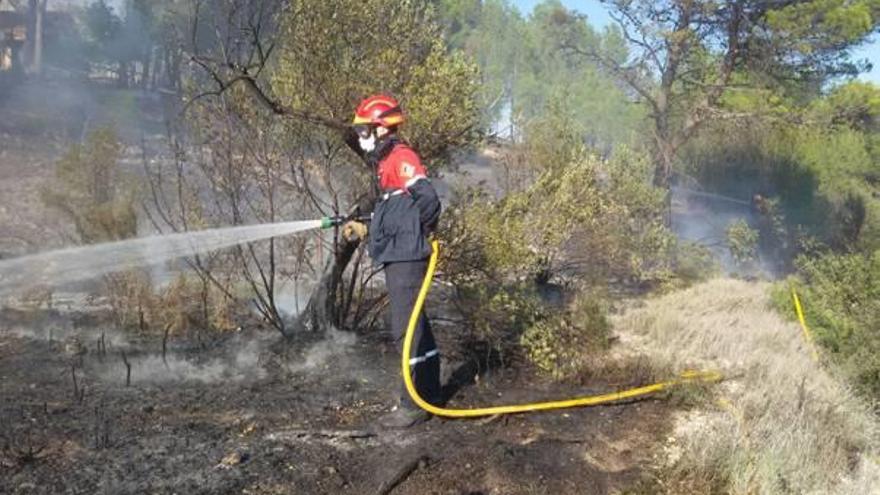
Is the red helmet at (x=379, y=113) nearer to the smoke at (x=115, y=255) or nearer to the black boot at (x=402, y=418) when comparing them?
the smoke at (x=115, y=255)

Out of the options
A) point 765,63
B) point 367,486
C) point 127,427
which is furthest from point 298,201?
point 765,63

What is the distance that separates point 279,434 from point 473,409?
4.42 feet

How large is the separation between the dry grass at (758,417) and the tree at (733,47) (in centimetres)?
797

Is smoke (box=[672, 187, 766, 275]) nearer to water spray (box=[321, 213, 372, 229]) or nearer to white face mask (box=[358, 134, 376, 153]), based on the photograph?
water spray (box=[321, 213, 372, 229])

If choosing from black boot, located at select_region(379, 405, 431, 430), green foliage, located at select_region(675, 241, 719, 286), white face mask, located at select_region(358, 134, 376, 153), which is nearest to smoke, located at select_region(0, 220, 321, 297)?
white face mask, located at select_region(358, 134, 376, 153)

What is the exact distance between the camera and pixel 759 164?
802 inches

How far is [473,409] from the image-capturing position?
17.0ft

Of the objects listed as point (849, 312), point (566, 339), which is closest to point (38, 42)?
point (566, 339)

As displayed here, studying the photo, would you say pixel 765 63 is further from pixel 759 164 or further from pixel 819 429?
pixel 819 429

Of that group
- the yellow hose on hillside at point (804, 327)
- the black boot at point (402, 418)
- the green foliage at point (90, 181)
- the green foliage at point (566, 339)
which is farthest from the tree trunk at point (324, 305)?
the yellow hose on hillside at point (804, 327)

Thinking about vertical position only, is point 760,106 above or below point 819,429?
above

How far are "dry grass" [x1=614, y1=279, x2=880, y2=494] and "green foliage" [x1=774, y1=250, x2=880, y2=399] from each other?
0.26 metres

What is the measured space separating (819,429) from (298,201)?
440 centimetres

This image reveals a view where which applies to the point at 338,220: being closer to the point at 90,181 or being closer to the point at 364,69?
the point at 364,69
